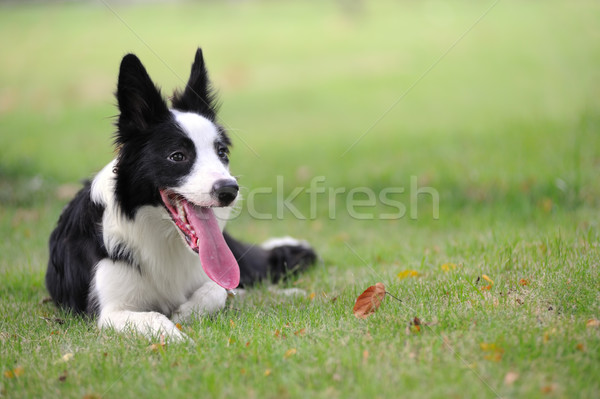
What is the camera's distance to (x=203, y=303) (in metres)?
3.98

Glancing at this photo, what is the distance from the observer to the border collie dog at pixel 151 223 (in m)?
3.74

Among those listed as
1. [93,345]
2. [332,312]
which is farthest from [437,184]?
[93,345]

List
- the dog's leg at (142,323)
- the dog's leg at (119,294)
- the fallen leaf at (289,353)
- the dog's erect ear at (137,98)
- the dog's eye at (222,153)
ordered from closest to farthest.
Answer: the fallen leaf at (289,353) < the dog's leg at (142,323) < the dog's leg at (119,294) < the dog's erect ear at (137,98) < the dog's eye at (222,153)

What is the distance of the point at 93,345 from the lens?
3.36 m

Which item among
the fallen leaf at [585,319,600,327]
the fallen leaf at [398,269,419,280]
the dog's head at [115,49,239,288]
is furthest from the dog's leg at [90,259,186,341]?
the fallen leaf at [585,319,600,327]

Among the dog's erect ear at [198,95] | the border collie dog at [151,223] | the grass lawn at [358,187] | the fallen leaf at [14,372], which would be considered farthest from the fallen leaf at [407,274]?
the fallen leaf at [14,372]

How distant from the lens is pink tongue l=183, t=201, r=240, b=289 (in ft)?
12.3

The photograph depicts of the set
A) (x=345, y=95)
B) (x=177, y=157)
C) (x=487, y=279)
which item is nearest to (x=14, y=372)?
(x=177, y=157)

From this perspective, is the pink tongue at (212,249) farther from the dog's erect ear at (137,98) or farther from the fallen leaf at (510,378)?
the fallen leaf at (510,378)

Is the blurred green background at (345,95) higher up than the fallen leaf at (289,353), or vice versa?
the blurred green background at (345,95)

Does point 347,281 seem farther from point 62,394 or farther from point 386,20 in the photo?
point 386,20

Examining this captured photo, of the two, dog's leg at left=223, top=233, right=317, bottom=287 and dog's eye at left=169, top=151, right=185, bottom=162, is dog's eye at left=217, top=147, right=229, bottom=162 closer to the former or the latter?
dog's eye at left=169, top=151, right=185, bottom=162

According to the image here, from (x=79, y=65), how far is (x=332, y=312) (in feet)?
48.4

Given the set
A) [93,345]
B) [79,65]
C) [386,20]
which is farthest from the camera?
[386,20]
